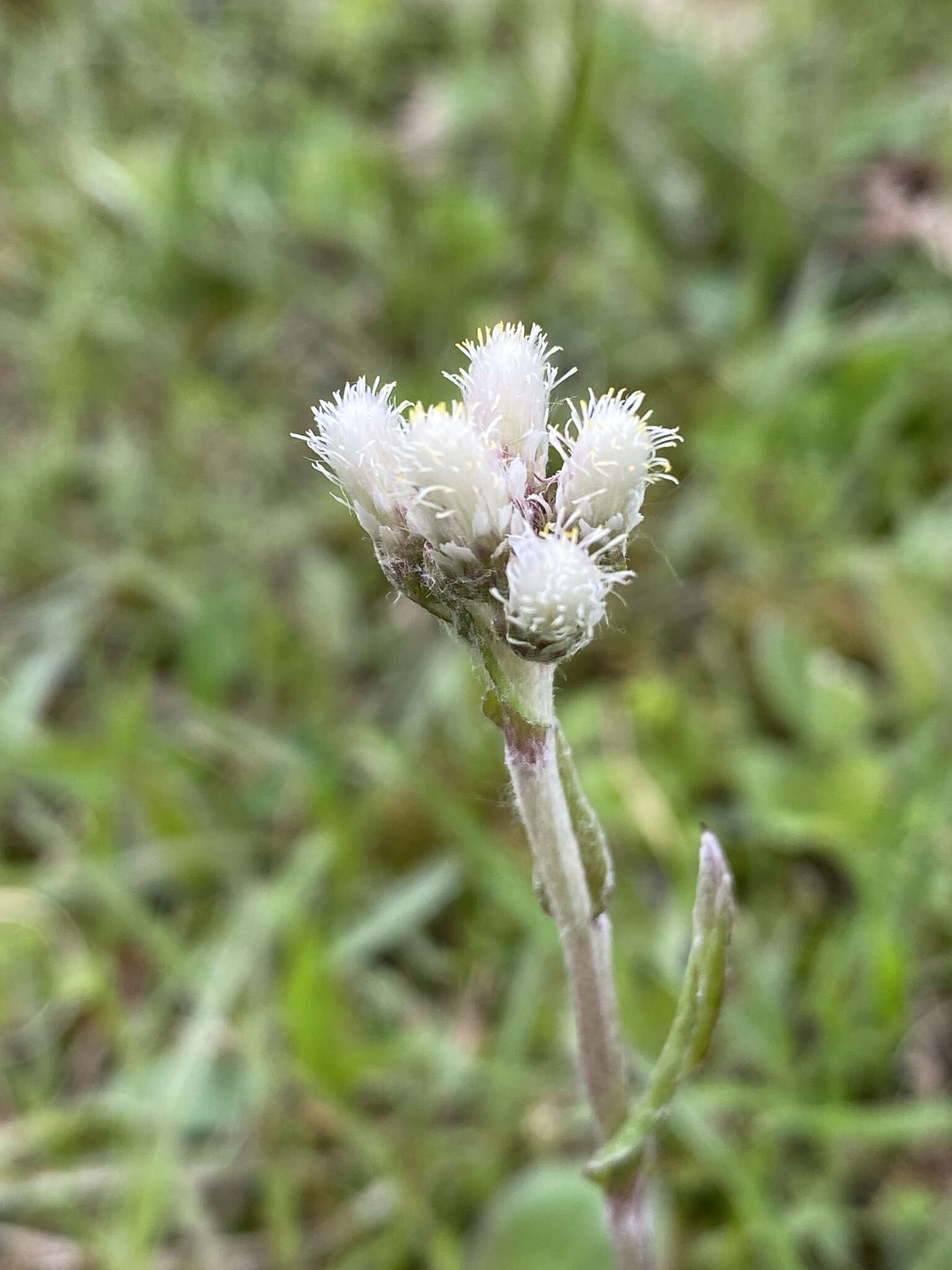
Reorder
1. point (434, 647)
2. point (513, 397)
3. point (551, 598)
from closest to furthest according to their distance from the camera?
point (551, 598) < point (513, 397) < point (434, 647)

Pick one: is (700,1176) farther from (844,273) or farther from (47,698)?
(844,273)

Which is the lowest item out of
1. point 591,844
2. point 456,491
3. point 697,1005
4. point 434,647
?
point 697,1005

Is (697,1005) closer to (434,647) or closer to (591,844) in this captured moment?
(591,844)

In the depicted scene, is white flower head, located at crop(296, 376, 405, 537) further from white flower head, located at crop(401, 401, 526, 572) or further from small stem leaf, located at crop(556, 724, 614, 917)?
small stem leaf, located at crop(556, 724, 614, 917)

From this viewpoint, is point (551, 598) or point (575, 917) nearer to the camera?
point (551, 598)

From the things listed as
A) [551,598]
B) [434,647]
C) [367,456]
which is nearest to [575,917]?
[551,598]

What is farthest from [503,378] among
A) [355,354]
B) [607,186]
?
[607,186]

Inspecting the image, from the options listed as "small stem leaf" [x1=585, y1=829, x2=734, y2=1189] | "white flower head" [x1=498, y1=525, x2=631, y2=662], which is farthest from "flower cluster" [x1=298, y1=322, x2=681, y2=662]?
"small stem leaf" [x1=585, y1=829, x2=734, y2=1189]
